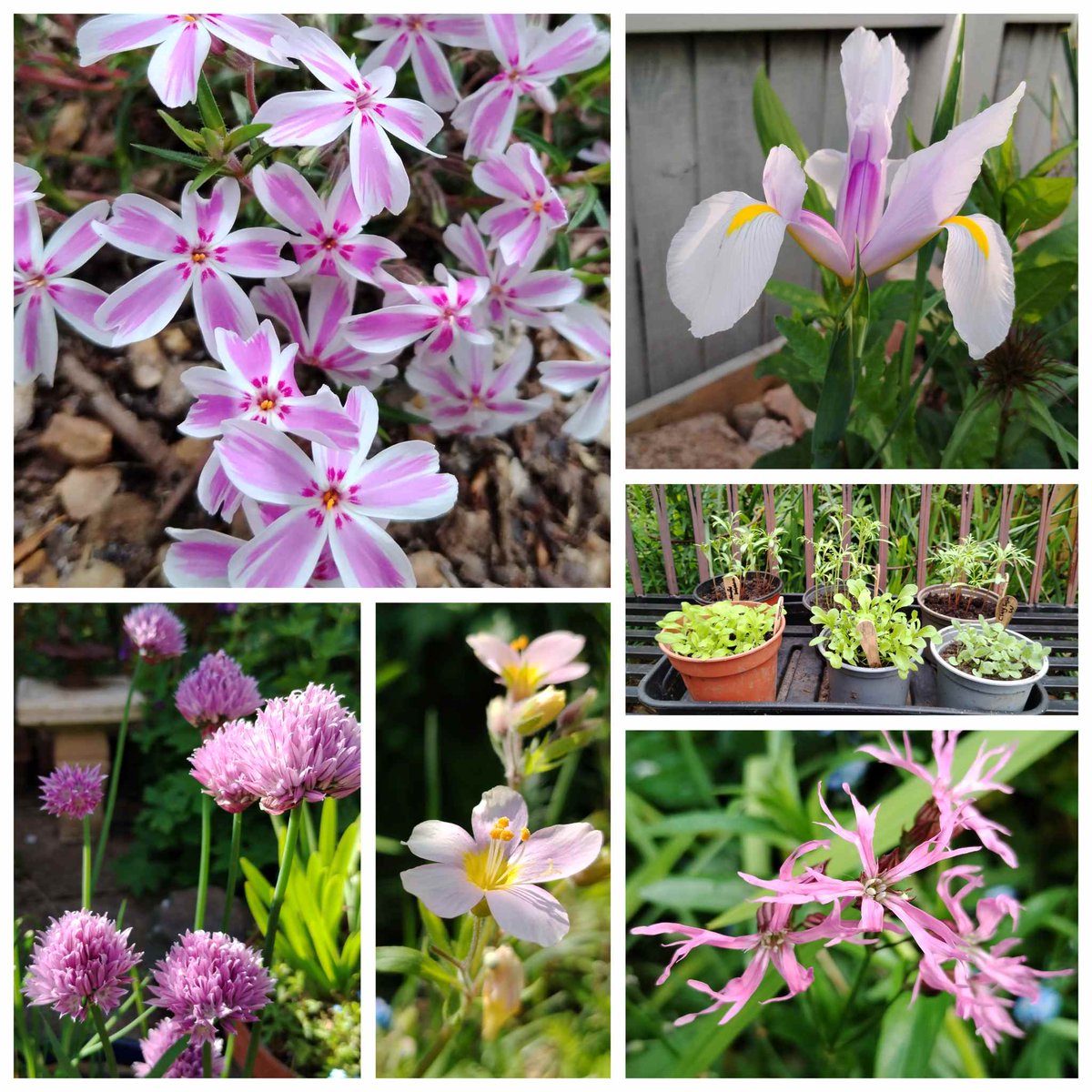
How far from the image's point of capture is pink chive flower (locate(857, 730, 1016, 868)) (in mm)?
922

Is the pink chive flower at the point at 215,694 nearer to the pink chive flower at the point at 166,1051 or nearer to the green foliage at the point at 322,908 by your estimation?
the green foliage at the point at 322,908

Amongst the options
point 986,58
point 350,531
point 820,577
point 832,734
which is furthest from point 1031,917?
point 986,58

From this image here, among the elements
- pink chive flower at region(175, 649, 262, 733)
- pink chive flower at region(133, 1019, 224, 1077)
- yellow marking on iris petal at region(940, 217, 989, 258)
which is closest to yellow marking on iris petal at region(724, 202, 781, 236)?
yellow marking on iris petal at region(940, 217, 989, 258)

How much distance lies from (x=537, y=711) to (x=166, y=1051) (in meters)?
0.49

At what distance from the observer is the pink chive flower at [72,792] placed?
0.93 metres

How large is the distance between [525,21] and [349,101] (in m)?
0.26

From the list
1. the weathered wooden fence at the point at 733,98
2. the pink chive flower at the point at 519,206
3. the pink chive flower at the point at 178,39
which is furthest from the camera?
the weathered wooden fence at the point at 733,98

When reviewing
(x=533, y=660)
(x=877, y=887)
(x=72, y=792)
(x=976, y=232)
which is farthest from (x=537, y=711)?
(x=976, y=232)

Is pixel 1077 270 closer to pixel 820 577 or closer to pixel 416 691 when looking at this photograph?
pixel 820 577

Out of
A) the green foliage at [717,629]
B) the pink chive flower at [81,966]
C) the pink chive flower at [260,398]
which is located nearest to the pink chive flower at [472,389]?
the pink chive flower at [260,398]

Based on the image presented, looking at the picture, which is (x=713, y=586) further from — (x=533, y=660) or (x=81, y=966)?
(x=81, y=966)

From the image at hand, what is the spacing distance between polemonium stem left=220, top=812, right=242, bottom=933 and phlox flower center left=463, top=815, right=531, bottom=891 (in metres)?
0.22

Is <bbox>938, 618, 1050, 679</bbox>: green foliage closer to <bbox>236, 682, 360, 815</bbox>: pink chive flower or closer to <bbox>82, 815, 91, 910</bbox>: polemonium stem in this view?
<bbox>236, 682, 360, 815</bbox>: pink chive flower

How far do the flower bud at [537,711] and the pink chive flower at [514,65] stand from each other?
516 millimetres
